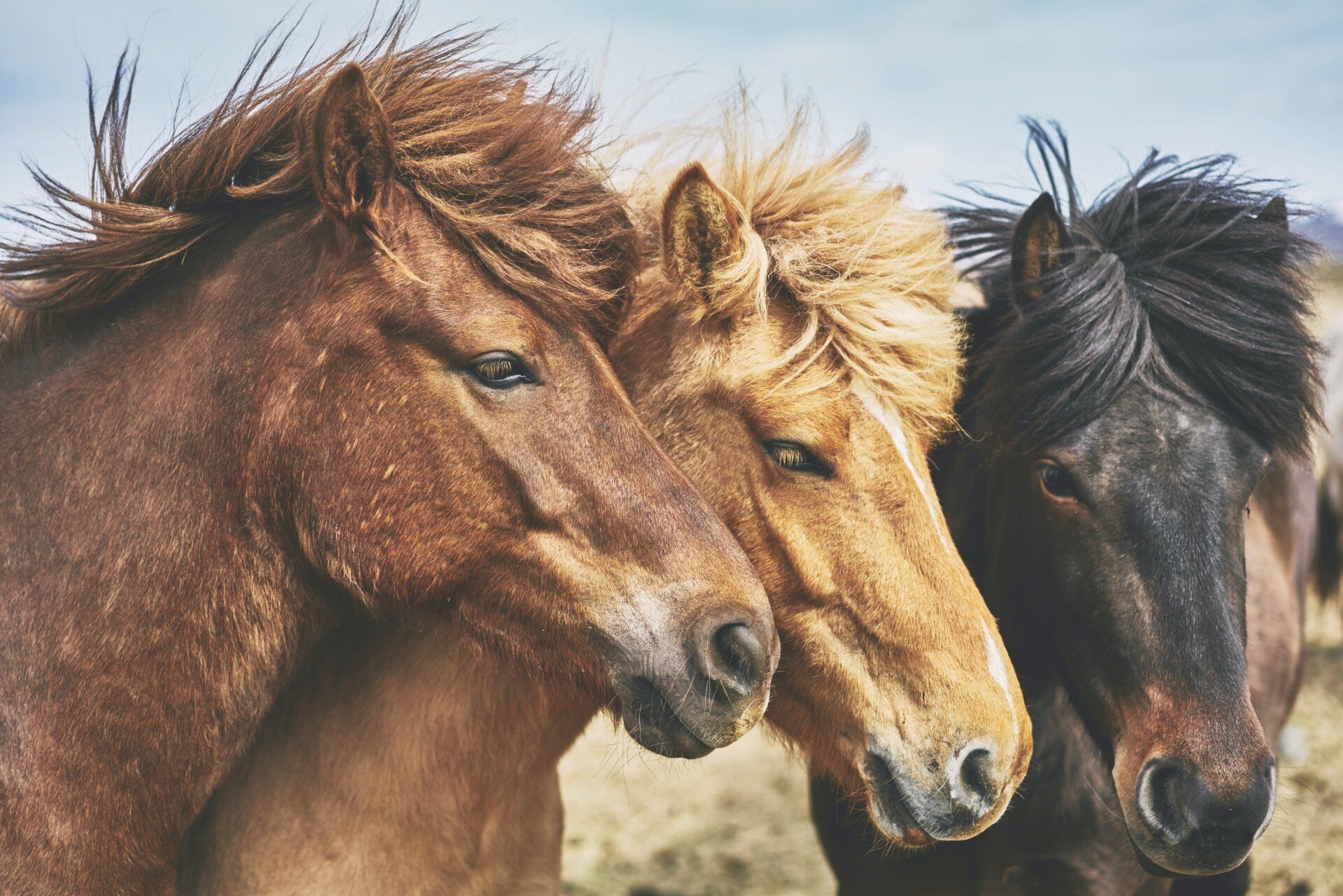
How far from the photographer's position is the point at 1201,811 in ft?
7.76

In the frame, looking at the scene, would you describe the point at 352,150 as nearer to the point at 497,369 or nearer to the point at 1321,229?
the point at 497,369

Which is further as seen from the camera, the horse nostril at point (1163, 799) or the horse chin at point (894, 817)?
the horse nostril at point (1163, 799)

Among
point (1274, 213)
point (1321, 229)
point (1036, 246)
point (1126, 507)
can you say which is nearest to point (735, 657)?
point (1126, 507)

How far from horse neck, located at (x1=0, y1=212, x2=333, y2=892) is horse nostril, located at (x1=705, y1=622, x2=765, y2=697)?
Result: 3.22 feet

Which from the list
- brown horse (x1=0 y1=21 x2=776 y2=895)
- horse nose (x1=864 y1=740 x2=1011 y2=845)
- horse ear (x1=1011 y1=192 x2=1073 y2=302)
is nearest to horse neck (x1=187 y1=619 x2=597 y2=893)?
brown horse (x1=0 y1=21 x2=776 y2=895)

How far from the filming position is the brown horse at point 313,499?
7.18ft

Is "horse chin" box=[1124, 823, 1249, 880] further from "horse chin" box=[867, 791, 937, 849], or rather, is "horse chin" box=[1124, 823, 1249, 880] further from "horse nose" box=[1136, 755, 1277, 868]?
"horse chin" box=[867, 791, 937, 849]

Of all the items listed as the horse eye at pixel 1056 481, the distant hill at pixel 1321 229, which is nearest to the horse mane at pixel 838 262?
the horse eye at pixel 1056 481

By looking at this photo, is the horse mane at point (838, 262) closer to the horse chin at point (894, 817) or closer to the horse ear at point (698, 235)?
the horse ear at point (698, 235)

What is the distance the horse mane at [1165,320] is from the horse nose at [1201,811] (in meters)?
0.87

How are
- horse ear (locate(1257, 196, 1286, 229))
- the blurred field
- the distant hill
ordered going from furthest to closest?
the blurred field → the distant hill → horse ear (locate(1257, 196, 1286, 229))

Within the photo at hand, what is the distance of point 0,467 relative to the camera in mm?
2373

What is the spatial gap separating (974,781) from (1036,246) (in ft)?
5.35

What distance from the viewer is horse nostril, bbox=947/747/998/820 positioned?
2.22 meters
